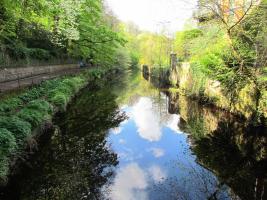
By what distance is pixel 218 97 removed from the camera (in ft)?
58.4

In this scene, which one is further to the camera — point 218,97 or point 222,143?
point 218,97

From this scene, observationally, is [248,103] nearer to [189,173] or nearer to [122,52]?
[189,173]

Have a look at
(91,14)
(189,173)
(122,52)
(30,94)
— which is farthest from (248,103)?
(122,52)

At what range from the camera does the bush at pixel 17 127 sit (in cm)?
886

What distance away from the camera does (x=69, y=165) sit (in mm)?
8992

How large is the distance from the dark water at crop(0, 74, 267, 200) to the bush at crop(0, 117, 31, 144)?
0.77 metres

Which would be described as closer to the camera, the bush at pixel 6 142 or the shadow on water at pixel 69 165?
the shadow on water at pixel 69 165

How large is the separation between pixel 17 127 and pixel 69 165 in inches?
78.4

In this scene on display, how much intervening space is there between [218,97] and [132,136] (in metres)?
7.21

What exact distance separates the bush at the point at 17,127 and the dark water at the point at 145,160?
2.53ft

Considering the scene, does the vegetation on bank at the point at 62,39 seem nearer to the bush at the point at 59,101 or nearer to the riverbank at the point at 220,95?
the bush at the point at 59,101

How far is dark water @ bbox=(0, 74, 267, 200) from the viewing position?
24.9 ft

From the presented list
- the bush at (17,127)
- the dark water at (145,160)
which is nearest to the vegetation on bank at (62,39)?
the dark water at (145,160)

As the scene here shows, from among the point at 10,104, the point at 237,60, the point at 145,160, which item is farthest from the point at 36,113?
the point at 237,60
